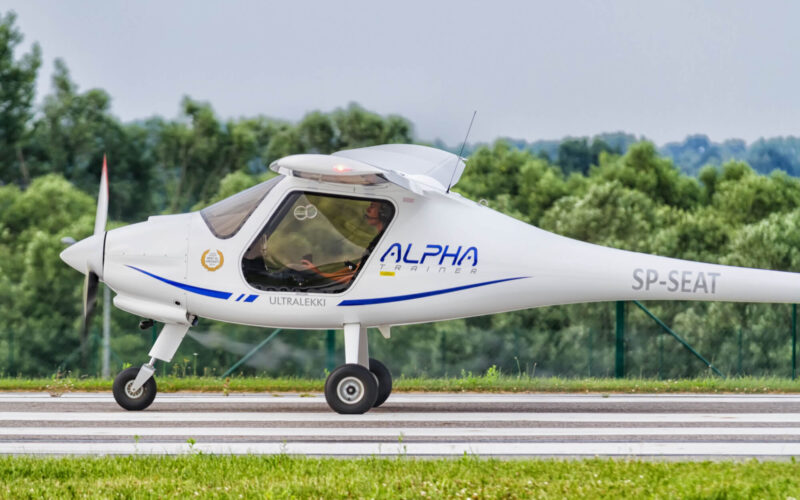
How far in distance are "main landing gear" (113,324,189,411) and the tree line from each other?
680 cm

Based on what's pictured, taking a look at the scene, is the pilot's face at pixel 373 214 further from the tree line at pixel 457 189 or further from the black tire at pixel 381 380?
the tree line at pixel 457 189

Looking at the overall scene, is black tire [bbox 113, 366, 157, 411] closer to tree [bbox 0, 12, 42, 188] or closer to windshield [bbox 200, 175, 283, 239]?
windshield [bbox 200, 175, 283, 239]

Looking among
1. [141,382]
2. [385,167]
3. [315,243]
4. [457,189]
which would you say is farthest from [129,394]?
[457,189]

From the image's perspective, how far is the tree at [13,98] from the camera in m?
75.5

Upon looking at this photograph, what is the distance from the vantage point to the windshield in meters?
11.6

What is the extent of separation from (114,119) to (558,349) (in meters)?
59.2

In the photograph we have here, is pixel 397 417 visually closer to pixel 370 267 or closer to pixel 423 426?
pixel 423 426

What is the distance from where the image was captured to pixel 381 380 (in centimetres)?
1242

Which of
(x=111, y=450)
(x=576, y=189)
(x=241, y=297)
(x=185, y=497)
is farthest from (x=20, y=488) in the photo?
(x=576, y=189)

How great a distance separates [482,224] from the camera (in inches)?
458

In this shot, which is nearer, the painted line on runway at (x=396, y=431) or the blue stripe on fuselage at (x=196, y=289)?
the painted line on runway at (x=396, y=431)

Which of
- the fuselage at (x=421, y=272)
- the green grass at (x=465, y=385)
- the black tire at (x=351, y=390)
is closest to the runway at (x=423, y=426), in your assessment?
the black tire at (x=351, y=390)

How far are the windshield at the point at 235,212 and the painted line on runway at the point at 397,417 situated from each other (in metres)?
1.81

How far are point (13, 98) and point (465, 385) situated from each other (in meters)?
70.4
